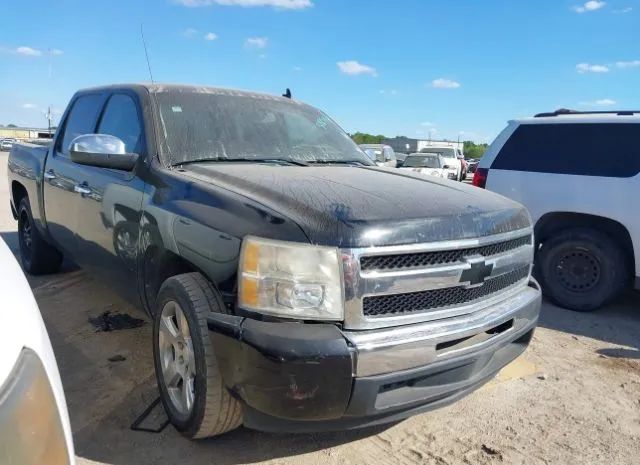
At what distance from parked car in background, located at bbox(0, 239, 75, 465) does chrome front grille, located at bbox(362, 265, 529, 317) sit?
125 centimetres

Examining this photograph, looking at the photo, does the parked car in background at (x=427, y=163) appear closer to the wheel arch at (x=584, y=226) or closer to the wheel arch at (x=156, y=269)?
the wheel arch at (x=584, y=226)

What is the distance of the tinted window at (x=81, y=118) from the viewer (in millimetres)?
4352

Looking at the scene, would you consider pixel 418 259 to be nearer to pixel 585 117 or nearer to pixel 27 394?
pixel 27 394

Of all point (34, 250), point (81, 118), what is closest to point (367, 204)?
point (81, 118)

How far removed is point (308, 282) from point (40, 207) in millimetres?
3861

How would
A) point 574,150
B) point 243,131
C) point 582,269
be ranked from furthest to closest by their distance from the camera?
point 574,150 → point 582,269 → point 243,131

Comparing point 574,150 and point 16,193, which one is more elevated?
point 574,150

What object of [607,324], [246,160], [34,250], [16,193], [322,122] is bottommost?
[607,324]

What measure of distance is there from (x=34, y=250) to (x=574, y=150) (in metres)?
5.66

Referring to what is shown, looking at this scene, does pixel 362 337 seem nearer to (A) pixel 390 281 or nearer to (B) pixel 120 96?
(A) pixel 390 281

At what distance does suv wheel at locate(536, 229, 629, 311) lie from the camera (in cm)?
511

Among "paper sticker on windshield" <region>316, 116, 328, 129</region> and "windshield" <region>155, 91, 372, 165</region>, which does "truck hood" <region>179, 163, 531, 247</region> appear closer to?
"windshield" <region>155, 91, 372, 165</region>

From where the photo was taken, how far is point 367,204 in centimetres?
244

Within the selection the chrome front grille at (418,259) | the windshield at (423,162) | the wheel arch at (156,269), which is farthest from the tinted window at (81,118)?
the windshield at (423,162)
